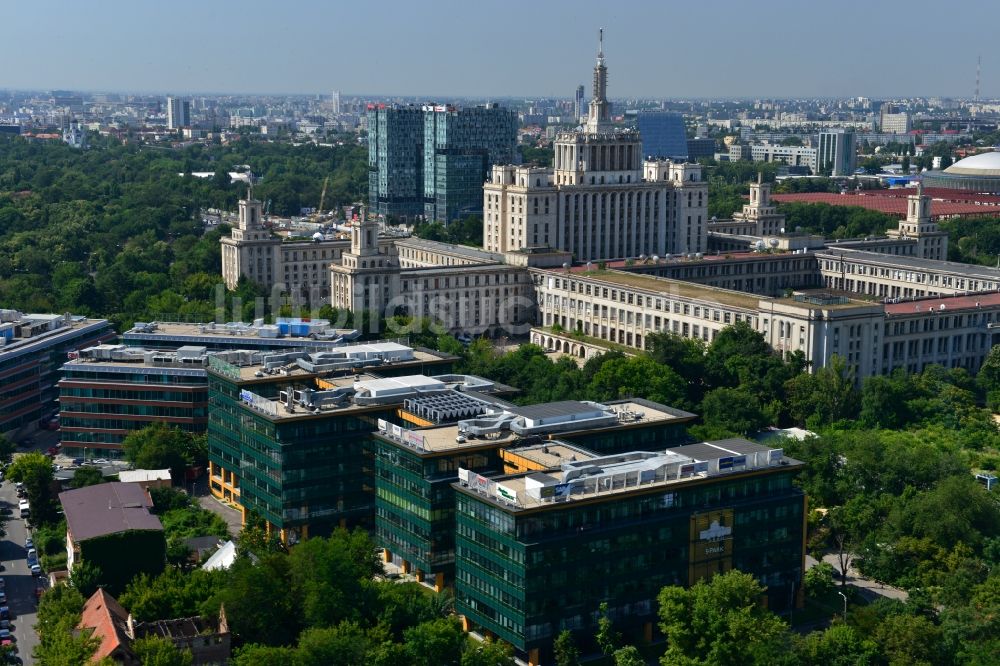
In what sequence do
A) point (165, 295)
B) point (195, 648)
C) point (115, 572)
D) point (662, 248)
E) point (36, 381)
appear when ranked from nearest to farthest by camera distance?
point (195, 648) < point (115, 572) < point (36, 381) < point (165, 295) < point (662, 248)

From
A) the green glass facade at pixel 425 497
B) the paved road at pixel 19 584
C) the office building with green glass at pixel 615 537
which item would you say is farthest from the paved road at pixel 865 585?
the paved road at pixel 19 584

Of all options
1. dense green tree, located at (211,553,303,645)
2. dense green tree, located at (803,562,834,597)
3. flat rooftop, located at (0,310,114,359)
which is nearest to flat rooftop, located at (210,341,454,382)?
dense green tree, located at (211,553,303,645)

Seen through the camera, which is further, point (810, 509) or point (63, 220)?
point (63, 220)

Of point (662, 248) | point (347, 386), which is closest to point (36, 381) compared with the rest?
point (347, 386)

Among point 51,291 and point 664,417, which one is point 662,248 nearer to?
point 51,291

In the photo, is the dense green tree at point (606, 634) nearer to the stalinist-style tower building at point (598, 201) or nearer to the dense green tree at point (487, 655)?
the dense green tree at point (487, 655)

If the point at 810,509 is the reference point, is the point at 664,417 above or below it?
above

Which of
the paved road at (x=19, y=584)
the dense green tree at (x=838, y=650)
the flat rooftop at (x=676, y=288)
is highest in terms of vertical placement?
the flat rooftop at (x=676, y=288)
